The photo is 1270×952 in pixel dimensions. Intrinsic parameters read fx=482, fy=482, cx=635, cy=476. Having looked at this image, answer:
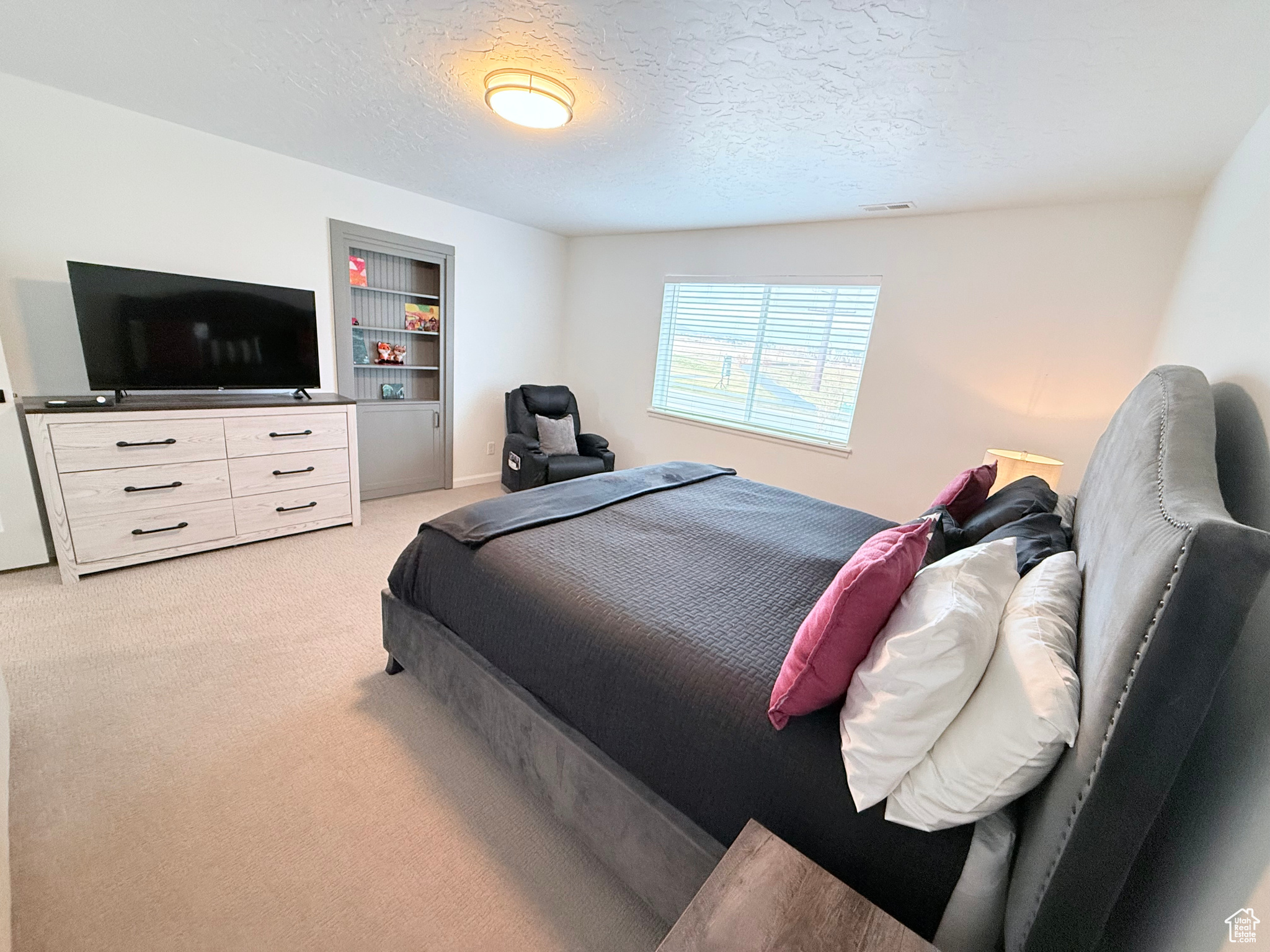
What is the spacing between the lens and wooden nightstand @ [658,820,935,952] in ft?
2.41

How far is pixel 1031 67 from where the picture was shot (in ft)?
4.92

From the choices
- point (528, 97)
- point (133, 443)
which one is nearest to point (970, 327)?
point (528, 97)

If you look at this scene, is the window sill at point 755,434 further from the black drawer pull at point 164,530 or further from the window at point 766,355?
the black drawer pull at point 164,530

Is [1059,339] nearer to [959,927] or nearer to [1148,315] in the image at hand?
[1148,315]

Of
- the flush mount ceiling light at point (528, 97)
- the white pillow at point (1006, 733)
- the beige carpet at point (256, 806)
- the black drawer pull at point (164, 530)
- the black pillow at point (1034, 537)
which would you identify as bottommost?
the beige carpet at point (256, 806)

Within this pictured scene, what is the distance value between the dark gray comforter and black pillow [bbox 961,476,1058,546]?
0.43 metres

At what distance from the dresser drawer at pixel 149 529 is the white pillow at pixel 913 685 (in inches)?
134

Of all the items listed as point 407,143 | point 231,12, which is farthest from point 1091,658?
point 407,143

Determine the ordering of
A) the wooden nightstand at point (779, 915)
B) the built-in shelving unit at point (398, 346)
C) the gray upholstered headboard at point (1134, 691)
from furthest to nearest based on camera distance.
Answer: the built-in shelving unit at point (398, 346)
the wooden nightstand at point (779, 915)
the gray upholstered headboard at point (1134, 691)

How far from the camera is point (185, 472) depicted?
2641mm

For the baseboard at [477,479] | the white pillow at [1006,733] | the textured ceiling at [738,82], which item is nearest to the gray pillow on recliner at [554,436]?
the baseboard at [477,479]

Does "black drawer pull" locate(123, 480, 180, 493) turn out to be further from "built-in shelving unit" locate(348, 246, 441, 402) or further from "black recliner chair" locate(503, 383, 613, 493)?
"black recliner chair" locate(503, 383, 613, 493)

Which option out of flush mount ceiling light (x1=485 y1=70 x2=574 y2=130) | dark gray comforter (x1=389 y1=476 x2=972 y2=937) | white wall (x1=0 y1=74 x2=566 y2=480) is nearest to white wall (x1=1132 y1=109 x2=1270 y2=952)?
dark gray comforter (x1=389 y1=476 x2=972 y2=937)

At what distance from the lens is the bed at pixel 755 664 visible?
636 millimetres
